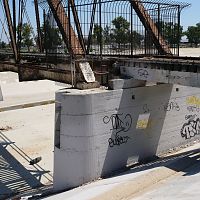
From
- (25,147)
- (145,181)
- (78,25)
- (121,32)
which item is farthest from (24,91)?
(145,181)

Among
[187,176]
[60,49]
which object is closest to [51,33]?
[60,49]

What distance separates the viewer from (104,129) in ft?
45.1

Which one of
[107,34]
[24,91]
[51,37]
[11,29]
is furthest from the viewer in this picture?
[24,91]

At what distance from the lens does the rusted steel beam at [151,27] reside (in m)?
16.3

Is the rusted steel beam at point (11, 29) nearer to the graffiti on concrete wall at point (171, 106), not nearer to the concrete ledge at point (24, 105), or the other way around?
the concrete ledge at point (24, 105)

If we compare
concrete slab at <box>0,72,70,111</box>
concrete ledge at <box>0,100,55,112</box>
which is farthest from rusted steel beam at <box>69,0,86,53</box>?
concrete slab at <box>0,72,70,111</box>

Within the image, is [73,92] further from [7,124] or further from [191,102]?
[7,124]

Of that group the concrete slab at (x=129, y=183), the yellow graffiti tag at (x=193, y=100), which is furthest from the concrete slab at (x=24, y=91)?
the concrete slab at (x=129, y=183)

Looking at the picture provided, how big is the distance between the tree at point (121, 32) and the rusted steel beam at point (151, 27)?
75 cm

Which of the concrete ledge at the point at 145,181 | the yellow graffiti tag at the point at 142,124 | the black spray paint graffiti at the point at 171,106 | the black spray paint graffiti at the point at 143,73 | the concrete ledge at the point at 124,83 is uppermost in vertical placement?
the black spray paint graffiti at the point at 143,73

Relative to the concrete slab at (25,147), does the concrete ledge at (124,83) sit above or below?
above

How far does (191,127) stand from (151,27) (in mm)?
4765

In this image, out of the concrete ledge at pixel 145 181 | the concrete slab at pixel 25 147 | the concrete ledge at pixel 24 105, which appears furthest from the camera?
the concrete ledge at pixel 24 105

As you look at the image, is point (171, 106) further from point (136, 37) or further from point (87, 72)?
point (87, 72)
